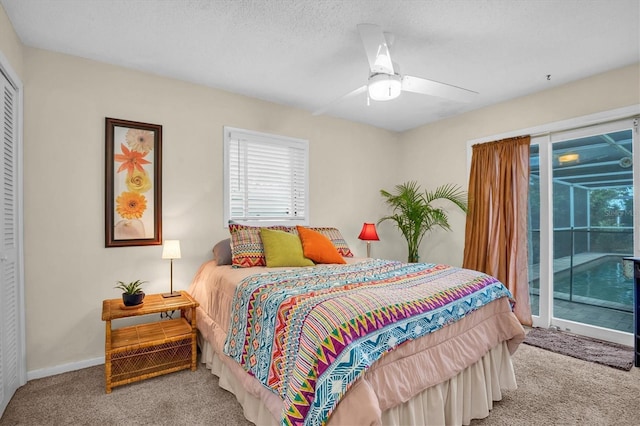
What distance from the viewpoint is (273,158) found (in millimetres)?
3814

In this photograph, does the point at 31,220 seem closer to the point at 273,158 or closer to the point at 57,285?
the point at 57,285

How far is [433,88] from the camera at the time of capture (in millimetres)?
2475

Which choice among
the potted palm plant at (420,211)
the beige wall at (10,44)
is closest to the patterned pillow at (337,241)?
the potted palm plant at (420,211)

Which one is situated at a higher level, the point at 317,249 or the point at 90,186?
the point at 90,186

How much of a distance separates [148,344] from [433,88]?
9.32 ft

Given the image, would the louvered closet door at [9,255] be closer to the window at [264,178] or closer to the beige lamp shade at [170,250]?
the beige lamp shade at [170,250]

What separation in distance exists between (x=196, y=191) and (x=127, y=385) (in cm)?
172

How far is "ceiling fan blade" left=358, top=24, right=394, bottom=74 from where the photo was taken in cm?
212

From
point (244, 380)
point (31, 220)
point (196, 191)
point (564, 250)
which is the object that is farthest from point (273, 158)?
point (564, 250)

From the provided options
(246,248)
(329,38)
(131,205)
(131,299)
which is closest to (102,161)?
(131,205)

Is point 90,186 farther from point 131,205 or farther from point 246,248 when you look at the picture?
point 246,248

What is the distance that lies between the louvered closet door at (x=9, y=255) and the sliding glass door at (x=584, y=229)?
184 inches

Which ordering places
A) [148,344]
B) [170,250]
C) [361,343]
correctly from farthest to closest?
[170,250], [148,344], [361,343]

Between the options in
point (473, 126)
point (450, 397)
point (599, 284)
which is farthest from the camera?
point (473, 126)
